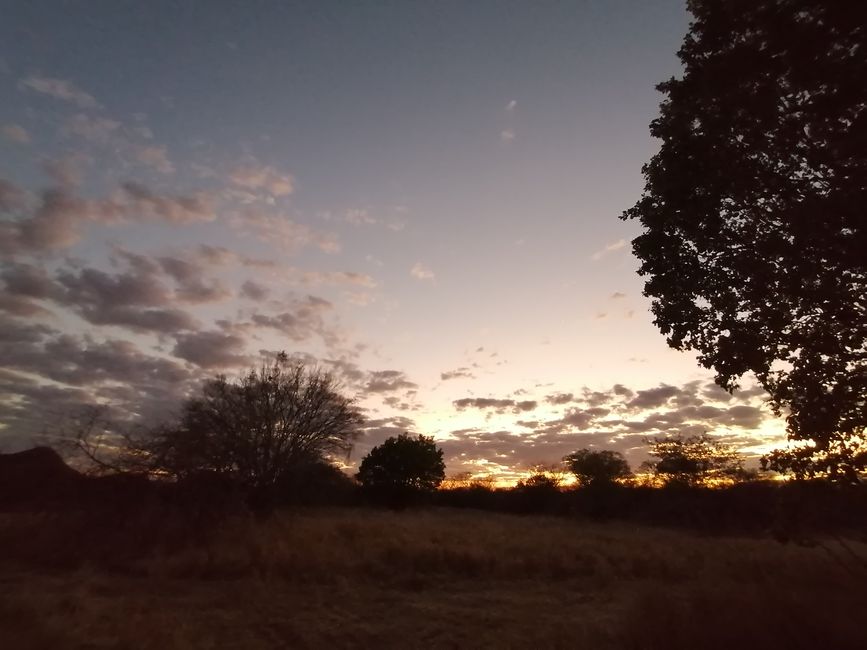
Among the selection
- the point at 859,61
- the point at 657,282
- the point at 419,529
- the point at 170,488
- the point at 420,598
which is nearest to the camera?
the point at 859,61

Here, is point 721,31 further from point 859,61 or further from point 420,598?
point 420,598

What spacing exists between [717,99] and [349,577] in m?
12.0

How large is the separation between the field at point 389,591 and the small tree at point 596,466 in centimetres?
3351

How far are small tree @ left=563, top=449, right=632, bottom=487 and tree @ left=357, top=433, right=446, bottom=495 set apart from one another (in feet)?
44.1

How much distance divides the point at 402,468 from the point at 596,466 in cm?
1916

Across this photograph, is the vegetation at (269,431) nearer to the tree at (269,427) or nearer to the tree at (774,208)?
the tree at (269,427)

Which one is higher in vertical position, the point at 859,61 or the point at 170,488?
the point at 859,61

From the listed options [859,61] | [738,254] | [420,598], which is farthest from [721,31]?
[420,598]

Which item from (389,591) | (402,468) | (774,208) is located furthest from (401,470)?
(774,208)

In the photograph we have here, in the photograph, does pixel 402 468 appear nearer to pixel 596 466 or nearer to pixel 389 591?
pixel 596 466

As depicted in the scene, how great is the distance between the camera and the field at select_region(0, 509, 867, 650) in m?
7.04

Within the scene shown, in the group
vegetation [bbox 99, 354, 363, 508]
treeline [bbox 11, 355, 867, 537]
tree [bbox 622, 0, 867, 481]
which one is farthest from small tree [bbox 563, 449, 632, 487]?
tree [bbox 622, 0, 867, 481]

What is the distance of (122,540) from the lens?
14180 mm

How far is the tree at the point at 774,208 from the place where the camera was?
303 inches
